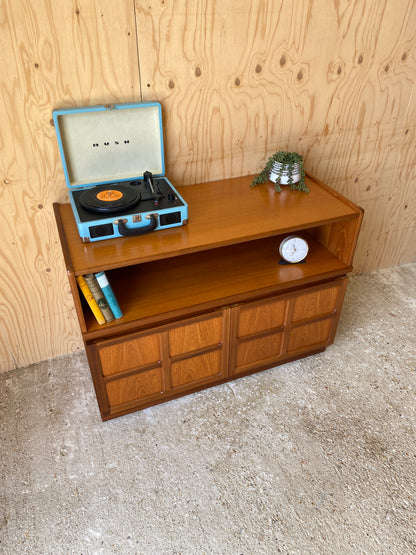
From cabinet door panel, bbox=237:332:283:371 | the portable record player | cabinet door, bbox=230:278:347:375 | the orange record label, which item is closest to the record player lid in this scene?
the portable record player

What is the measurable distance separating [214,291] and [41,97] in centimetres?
95

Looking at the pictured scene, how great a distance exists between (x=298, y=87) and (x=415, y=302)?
1415 millimetres

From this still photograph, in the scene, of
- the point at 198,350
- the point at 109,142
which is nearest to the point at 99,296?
the point at 198,350

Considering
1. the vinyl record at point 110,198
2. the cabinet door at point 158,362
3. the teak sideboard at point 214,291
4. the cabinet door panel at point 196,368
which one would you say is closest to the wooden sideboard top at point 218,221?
the teak sideboard at point 214,291

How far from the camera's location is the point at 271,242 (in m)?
2.04

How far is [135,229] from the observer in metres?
1.53

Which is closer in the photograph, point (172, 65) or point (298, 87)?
point (172, 65)

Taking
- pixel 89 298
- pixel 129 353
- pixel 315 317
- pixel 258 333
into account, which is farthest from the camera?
pixel 315 317

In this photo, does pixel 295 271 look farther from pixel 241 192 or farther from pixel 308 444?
pixel 308 444

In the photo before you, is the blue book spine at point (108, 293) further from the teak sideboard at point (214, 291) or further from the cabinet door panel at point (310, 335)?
the cabinet door panel at point (310, 335)

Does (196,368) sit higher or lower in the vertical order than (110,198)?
lower

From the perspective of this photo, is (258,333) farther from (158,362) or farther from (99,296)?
(99,296)

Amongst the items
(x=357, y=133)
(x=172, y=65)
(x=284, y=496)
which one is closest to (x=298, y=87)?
(x=357, y=133)

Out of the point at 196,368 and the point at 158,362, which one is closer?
the point at 158,362
